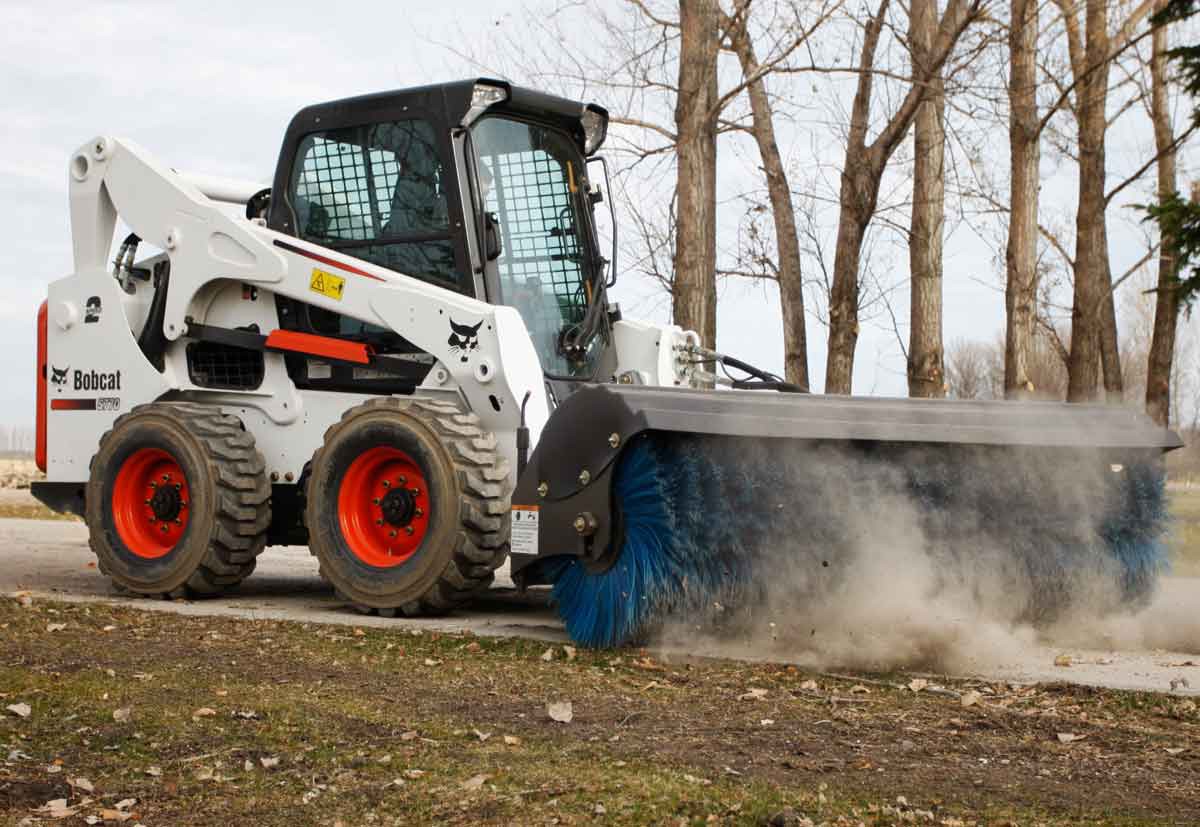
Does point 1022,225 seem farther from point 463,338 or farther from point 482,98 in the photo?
point 463,338

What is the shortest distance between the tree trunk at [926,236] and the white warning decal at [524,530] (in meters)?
9.51

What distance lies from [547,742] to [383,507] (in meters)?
3.38

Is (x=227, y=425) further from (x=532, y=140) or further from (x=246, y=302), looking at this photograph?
(x=532, y=140)

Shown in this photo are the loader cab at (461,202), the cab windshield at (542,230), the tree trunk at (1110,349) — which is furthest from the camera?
the tree trunk at (1110,349)

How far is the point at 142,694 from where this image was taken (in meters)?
5.96

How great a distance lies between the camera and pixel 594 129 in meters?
9.66

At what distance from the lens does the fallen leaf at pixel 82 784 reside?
4.55 metres

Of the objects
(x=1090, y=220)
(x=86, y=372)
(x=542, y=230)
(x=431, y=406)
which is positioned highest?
(x=1090, y=220)

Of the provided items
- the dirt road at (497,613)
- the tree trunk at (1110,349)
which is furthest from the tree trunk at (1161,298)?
the dirt road at (497,613)

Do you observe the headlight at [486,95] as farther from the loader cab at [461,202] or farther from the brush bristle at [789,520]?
the brush bristle at [789,520]

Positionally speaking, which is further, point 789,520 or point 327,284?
point 327,284

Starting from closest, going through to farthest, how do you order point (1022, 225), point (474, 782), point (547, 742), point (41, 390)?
point (474, 782), point (547, 742), point (41, 390), point (1022, 225)

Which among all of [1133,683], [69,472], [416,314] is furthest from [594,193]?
[1133,683]

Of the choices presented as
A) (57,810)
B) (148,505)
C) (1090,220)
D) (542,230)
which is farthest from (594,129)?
(1090,220)
